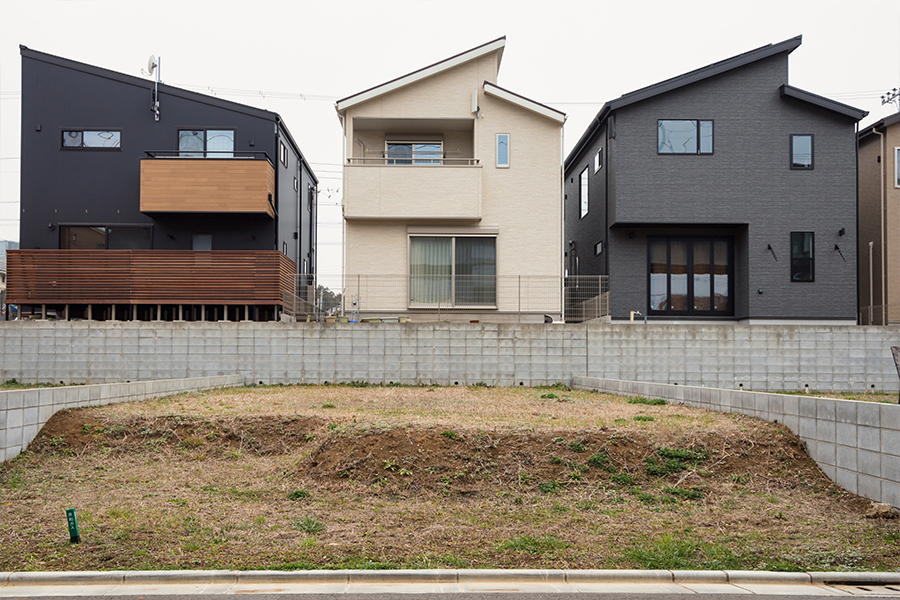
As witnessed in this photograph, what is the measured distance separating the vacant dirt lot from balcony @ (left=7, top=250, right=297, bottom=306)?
734 centimetres

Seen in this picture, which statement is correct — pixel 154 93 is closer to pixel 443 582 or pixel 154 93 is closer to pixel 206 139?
pixel 206 139

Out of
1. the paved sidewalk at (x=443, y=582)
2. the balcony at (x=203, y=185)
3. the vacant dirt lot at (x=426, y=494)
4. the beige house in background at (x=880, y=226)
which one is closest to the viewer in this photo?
the paved sidewalk at (x=443, y=582)

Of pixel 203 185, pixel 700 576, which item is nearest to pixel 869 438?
pixel 700 576

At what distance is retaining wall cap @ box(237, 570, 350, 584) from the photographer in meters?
4.74

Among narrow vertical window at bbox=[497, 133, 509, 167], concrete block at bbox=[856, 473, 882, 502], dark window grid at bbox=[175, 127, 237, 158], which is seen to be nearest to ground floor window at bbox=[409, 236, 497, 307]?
narrow vertical window at bbox=[497, 133, 509, 167]

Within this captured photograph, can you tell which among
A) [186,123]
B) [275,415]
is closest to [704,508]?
[275,415]

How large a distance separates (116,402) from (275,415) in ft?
9.79

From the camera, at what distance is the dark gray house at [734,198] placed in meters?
17.0

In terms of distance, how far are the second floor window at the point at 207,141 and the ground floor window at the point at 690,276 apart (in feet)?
38.5

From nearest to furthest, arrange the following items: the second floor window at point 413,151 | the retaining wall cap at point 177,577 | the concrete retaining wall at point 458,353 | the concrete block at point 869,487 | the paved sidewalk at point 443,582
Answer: the paved sidewalk at point 443,582 → the retaining wall cap at point 177,577 → the concrete block at point 869,487 → the concrete retaining wall at point 458,353 → the second floor window at point 413,151

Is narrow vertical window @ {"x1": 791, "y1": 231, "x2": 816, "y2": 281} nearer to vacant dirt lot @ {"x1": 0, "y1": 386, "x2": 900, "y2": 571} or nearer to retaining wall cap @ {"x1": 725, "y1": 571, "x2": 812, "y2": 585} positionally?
vacant dirt lot @ {"x1": 0, "y1": 386, "x2": 900, "y2": 571}

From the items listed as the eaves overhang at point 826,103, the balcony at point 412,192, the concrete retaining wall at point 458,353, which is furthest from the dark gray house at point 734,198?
the balcony at point 412,192

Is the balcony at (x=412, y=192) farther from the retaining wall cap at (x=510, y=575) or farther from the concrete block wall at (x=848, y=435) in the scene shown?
the retaining wall cap at (x=510, y=575)

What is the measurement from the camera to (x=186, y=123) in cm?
1862
